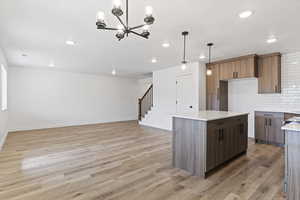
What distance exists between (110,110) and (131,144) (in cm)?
463

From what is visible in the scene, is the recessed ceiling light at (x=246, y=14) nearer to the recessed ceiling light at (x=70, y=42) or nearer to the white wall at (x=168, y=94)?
the white wall at (x=168, y=94)

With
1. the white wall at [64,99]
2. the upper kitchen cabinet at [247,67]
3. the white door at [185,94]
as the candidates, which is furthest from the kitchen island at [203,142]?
the white wall at [64,99]

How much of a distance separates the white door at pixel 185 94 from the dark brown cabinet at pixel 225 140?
7.25 ft

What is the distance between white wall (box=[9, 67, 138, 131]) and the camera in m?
6.42

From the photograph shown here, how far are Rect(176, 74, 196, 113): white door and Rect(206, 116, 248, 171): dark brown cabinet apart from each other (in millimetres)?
2209

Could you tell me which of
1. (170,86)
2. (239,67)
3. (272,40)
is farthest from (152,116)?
(272,40)

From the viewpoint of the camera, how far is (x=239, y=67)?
4.98m

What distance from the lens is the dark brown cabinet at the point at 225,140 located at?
2704mm

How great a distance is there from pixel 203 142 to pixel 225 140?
2.47ft

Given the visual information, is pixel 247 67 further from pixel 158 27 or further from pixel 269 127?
pixel 158 27

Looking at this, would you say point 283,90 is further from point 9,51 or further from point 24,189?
point 9,51

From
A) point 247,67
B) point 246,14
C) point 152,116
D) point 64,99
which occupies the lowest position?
point 152,116

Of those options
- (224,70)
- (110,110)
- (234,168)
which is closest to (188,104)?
(224,70)

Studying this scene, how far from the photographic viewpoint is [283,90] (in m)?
→ 4.66
